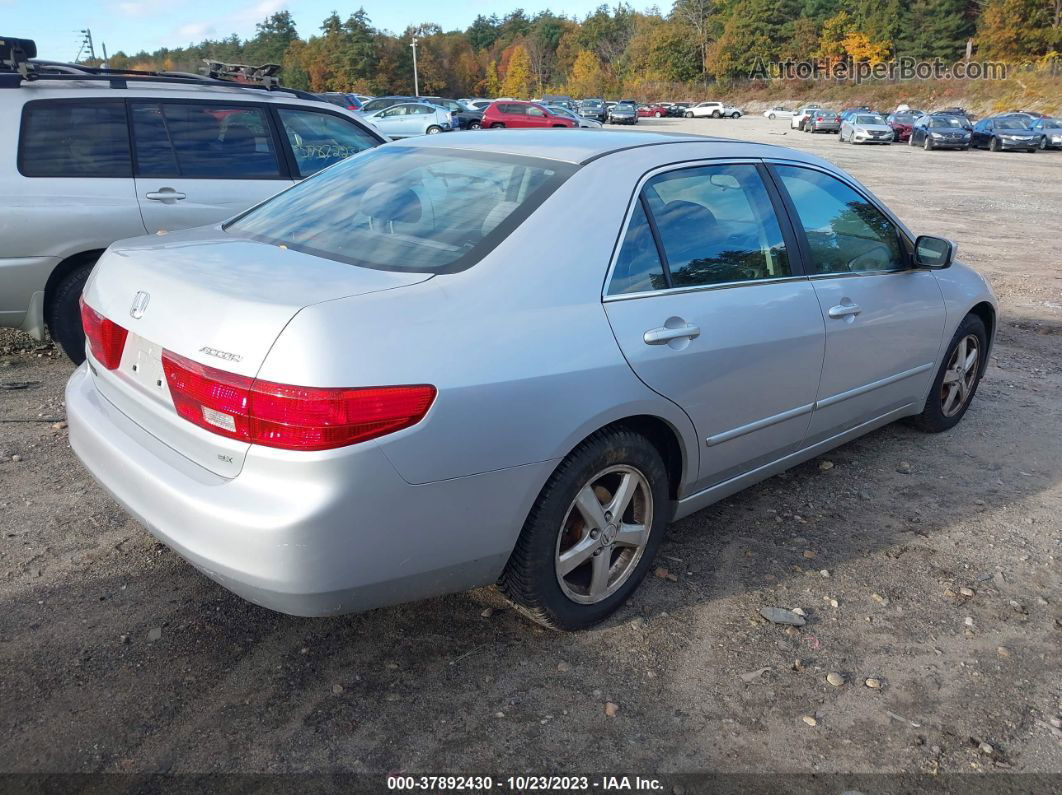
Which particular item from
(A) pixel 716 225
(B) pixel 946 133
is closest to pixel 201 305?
(A) pixel 716 225

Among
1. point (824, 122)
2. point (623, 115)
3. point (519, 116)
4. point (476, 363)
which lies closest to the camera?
point (476, 363)

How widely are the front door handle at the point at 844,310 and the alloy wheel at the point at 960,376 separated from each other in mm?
1362

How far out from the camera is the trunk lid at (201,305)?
7.65 ft

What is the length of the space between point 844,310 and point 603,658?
1.87m

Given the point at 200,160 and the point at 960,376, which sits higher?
the point at 200,160

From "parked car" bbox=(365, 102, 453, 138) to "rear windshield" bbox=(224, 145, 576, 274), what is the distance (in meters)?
28.7

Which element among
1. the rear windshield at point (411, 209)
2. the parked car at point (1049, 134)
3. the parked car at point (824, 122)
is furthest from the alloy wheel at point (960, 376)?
the parked car at point (824, 122)

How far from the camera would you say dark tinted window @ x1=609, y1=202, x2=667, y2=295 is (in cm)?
291

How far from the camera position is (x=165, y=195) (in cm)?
550

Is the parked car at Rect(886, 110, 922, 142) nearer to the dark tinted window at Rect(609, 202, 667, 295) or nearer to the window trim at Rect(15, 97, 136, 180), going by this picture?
the window trim at Rect(15, 97, 136, 180)

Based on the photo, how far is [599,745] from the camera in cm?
251

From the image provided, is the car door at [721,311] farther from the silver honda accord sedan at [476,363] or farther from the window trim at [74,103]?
the window trim at [74,103]

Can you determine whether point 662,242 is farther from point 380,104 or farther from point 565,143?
point 380,104

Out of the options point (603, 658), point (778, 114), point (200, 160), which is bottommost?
point (603, 658)
